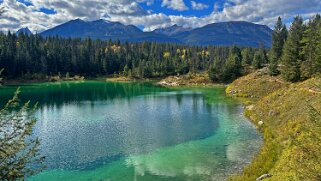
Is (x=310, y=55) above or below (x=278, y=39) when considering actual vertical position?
below

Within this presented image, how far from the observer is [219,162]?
40781 millimetres

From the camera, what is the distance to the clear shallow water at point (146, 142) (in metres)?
38.5

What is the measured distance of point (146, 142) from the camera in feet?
→ 171

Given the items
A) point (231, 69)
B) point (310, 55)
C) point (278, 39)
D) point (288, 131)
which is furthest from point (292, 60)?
point (288, 131)

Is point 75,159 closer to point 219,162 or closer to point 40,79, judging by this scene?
point 219,162

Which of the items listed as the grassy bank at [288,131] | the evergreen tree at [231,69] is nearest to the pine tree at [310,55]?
the grassy bank at [288,131]

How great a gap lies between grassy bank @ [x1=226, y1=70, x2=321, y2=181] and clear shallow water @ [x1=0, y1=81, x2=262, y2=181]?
2522mm

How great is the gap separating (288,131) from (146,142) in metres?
25.8

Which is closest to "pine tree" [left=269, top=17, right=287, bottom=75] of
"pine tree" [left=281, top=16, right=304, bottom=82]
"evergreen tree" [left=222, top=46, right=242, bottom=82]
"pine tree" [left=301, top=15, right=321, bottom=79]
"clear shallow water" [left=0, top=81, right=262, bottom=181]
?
"evergreen tree" [left=222, top=46, right=242, bottom=82]

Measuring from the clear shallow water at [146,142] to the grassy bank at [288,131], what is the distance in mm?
2522

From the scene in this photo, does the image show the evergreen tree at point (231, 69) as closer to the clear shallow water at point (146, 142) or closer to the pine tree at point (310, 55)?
the pine tree at point (310, 55)

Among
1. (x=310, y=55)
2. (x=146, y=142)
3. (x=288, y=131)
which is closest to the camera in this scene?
(x=288, y=131)

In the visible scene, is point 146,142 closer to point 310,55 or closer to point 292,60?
point 310,55

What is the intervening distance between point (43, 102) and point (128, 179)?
75525 mm
